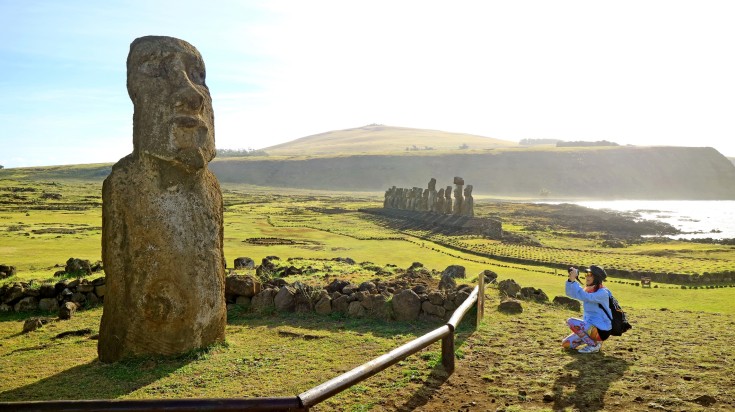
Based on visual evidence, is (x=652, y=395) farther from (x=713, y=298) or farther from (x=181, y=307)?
(x=713, y=298)

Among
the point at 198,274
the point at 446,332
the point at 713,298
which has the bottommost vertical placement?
the point at 713,298

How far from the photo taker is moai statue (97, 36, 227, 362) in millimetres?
9234

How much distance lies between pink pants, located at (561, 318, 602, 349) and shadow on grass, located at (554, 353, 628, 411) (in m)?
0.25

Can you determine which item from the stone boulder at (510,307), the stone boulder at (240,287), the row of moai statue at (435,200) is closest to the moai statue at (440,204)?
the row of moai statue at (435,200)

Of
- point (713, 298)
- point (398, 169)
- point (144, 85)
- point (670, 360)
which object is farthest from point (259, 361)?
point (398, 169)

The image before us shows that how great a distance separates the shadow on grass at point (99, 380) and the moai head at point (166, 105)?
10.7 ft

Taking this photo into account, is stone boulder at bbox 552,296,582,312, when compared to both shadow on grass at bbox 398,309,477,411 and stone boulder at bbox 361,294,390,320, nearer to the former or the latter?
shadow on grass at bbox 398,309,477,411

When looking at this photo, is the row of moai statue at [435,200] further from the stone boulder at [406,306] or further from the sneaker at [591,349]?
the sneaker at [591,349]

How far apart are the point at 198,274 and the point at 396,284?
6.16 meters

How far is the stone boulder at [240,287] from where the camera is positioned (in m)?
13.0

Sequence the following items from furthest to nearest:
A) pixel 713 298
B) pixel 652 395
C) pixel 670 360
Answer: pixel 713 298
pixel 670 360
pixel 652 395

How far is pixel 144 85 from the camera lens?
31.2ft

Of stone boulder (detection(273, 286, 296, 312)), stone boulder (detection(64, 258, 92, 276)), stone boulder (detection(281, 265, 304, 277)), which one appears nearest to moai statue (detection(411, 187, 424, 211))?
stone boulder (detection(281, 265, 304, 277))

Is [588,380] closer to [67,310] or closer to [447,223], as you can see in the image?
[67,310]
